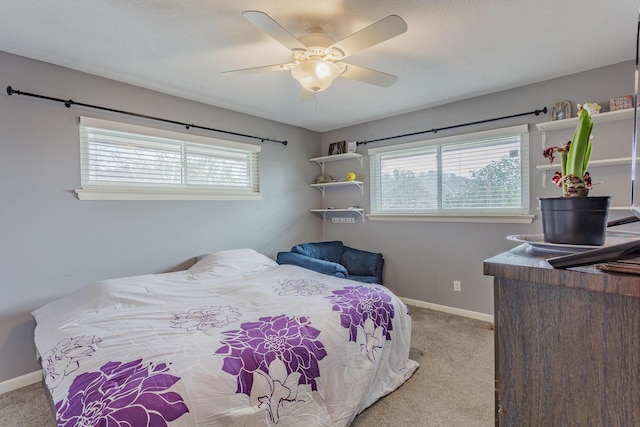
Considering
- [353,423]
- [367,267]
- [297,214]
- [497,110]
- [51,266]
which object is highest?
[497,110]

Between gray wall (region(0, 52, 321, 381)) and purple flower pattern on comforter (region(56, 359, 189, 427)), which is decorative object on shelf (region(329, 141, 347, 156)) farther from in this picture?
purple flower pattern on comforter (region(56, 359, 189, 427))

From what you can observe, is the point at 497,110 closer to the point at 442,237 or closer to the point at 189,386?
the point at 442,237

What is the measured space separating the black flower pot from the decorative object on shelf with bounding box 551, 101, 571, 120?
280 centimetres

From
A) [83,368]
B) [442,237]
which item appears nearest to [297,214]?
[442,237]

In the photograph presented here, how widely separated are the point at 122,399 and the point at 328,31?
7.44 ft

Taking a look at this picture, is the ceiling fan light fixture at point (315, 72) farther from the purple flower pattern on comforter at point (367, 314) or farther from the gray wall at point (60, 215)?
the gray wall at point (60, 215)

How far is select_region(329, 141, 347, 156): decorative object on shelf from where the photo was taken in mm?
4543

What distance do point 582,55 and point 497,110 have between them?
84cm

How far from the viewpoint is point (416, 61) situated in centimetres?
256

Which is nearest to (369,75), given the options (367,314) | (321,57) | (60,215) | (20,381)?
(321,57)

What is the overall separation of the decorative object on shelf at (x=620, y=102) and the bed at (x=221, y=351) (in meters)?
2.44

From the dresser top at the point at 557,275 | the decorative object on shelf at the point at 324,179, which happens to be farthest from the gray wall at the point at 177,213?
the dresser top at the point at 557,275

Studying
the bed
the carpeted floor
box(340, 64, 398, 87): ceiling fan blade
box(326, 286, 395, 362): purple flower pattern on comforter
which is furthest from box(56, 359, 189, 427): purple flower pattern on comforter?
box(340, 64, 398, 87): ceiling fan blade

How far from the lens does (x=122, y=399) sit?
112 centimetres
